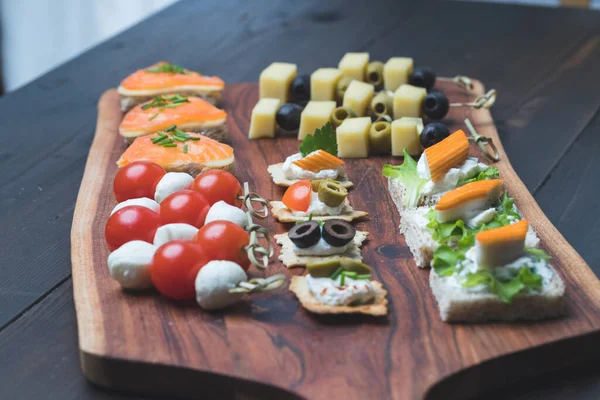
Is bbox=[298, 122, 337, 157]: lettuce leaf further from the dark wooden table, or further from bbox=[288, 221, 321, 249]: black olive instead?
the dark wooden table

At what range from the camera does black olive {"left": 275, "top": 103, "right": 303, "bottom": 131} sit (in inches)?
154

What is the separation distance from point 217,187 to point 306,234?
0.50 m

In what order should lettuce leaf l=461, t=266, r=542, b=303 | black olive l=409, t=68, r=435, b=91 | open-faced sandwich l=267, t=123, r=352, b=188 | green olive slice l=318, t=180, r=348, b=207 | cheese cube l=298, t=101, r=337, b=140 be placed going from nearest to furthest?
lettuce leaf l=461, t=266, r=542, b=303 → green olive slice l=318, t=180, r=348, b=207 → open-faced sandwich l=267, t=123, r=352, b=188 → cheese cube l=298, t=101, r=337, b=140 → black olive l=409, t=68, r=435, b=91

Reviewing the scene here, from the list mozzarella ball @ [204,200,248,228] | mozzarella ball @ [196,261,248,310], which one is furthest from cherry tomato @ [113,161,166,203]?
mozzarella ball @ [196,261,248,310]

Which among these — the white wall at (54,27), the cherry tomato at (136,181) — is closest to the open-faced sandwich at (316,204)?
the cherry tomato at (136,181)

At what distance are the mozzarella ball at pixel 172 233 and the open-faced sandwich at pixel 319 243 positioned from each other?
0.35 metres

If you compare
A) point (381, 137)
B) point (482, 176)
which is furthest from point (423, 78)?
point (482, 176)

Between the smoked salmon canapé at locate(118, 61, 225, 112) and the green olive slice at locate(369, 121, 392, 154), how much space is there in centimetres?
94

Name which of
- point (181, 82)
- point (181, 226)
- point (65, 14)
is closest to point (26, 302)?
point (181, 226)

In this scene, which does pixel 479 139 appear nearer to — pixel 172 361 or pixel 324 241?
pixel 324 241

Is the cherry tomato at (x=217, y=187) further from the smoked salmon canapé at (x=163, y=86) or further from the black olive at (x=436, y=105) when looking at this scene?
the black olive at (x=436, y=105)

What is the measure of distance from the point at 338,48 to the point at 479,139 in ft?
6.05

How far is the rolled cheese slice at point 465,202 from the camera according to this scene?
2.69 metres

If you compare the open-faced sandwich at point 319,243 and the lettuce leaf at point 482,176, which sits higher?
the lettuce leaf at point 482,176
